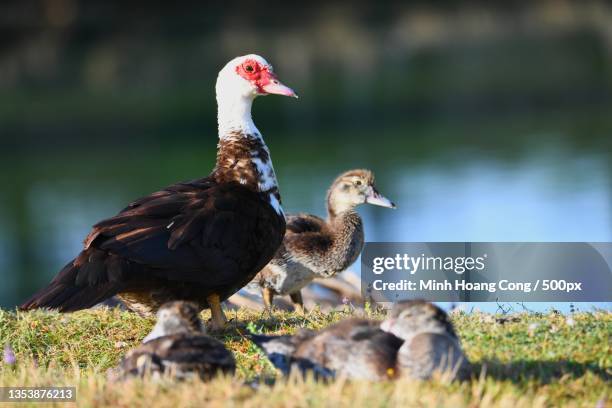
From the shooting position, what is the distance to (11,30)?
128 ft

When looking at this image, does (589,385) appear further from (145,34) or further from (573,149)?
(145,34)

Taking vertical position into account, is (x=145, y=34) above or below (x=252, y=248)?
above

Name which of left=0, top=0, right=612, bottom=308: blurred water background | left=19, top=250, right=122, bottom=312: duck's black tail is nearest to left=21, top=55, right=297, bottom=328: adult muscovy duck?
left=19, top=250, right=122, bottom=312: duck's black tail

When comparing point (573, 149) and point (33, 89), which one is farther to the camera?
point (33, 89)

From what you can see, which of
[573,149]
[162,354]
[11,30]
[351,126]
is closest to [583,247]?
[162,354]

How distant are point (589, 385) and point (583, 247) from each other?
2777 millimetres

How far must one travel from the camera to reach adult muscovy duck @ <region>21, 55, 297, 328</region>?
22.0ft

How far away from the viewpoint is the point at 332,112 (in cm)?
3006

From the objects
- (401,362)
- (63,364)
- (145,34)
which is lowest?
(63,364)

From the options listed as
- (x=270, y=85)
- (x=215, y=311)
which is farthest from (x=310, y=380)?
(x=270, y=85)

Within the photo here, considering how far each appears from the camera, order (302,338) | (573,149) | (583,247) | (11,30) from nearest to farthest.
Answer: (302,338) → (583,247) → (573,149) → (11,30)

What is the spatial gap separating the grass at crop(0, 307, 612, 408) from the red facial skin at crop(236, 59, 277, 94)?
1.86 metres

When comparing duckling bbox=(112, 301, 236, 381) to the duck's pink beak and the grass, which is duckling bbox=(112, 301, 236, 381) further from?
the duck's pink beak

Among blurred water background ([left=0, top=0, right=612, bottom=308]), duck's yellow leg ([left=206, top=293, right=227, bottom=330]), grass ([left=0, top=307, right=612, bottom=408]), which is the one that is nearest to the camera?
grass ([left=0, top=307, right=612, bottom=408])
